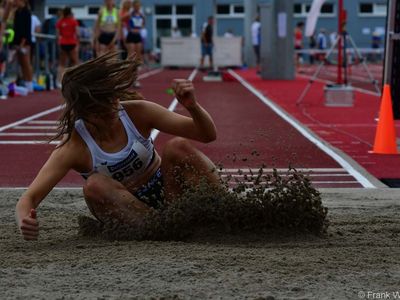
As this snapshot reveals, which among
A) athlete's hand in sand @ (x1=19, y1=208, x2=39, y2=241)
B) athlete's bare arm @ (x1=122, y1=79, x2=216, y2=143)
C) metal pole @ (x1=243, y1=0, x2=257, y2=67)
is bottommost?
metal pole @ (x1=243, y1=0, x2=257, y2=67)

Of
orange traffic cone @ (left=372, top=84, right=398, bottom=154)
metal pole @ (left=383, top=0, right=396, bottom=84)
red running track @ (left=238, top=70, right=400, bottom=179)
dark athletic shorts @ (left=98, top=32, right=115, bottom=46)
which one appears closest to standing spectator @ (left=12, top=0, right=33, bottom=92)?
dark athletic shorts @ (left=98, top=32, right=115, bottom=46)

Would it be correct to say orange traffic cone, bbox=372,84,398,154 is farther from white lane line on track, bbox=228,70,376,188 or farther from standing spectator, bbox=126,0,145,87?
standing spectator, bbox=126,0,145,87

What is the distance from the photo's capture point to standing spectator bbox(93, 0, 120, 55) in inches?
873

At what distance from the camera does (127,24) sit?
22.9 m

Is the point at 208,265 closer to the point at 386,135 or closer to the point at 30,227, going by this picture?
the point at 30,227

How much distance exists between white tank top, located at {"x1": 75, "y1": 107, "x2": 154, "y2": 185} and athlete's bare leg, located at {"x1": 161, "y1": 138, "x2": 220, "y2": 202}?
136mm

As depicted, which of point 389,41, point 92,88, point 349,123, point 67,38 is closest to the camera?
point 92,88

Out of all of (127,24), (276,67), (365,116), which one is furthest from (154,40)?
(365,116)

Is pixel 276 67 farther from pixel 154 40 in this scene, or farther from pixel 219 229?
pixel 154 40

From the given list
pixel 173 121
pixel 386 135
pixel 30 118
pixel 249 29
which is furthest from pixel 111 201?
pixel 249 29

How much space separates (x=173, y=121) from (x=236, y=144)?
565cm

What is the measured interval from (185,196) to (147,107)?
1.75 feet

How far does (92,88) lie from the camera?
5160 millimetres

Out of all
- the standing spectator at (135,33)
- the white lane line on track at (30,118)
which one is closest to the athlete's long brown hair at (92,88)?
the white lane line on track at (30,118)
